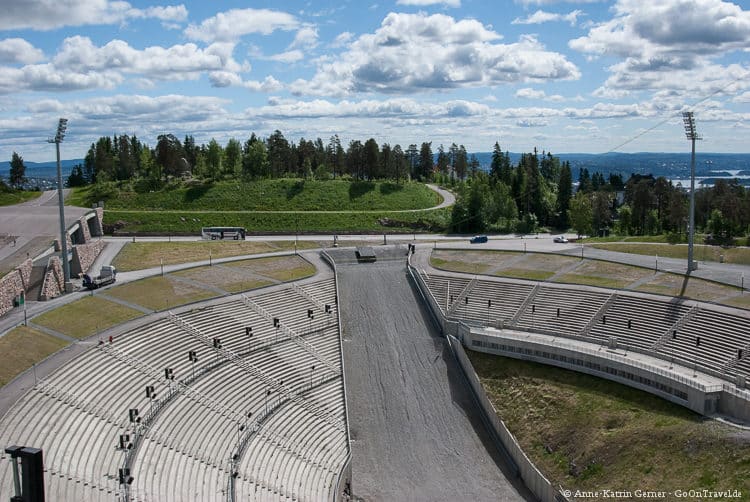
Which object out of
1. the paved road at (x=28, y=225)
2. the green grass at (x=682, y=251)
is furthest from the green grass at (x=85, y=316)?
the green grass at (x=682, y=251)

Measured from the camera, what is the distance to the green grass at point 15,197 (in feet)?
249

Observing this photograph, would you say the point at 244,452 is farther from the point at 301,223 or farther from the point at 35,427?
the point at 301,223

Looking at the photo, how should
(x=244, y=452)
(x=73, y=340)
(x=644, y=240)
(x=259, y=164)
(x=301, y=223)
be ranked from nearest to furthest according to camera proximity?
1. (x=244, y=452)
2. (x=73, y=340)
3. (x=644, y=240)
4. (x=301, y=223)
5. (x=259, y=164)

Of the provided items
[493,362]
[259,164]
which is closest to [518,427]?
[493,362]

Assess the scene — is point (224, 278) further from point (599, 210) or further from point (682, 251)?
point (599, 210)

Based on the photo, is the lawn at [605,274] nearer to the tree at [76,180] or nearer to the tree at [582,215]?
the tree at [582,215]

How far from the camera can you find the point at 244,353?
4266 cm

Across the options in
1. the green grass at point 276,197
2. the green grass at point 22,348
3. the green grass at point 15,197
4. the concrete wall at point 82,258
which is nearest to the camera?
the green grass at point 22,348

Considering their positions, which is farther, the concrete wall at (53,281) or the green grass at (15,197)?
the green grass at (15,197)

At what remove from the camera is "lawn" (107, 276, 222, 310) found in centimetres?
4581

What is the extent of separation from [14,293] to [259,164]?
66229 mm

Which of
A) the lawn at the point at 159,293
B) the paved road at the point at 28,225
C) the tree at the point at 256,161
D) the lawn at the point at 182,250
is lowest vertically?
the lawn at the point at 159,293

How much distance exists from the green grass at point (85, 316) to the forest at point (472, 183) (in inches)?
1786

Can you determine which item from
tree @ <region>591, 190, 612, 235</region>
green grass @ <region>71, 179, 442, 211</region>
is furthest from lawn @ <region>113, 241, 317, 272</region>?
tree @ <region>591, 190, 612, 235</region>
